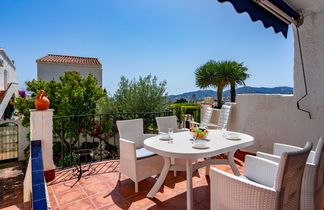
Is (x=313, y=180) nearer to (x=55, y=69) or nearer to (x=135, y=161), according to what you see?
(x=135, y=161)

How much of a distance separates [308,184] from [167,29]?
303 inches

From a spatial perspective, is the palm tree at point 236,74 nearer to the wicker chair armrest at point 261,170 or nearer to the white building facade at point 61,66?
the wicker chair armrest at point 261,170

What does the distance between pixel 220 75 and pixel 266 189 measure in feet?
36.7

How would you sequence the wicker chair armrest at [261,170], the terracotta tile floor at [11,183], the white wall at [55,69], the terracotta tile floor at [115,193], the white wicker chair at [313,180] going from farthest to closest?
the white wall at [55,69] → the terracotta tile floor at [11,183] → the terracotta tile floor at [115,193] → the wicker chair armrest at [261,170] → the white wicker chair at [313,180]

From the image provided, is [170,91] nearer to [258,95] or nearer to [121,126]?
[258,95]

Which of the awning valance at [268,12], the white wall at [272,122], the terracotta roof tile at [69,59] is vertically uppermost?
the terracotta roof tile at [69,59]

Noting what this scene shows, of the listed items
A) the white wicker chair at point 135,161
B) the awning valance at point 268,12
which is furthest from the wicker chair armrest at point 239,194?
the awning valance at point 268,12

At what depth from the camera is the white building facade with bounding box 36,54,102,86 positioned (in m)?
15.4

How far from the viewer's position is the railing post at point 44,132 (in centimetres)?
274

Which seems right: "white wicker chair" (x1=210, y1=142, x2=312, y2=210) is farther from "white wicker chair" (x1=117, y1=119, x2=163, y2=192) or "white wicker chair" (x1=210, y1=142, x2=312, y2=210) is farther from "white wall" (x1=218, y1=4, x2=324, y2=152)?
"white wall" (x1=218, y1=4, x2=324, y2=152)

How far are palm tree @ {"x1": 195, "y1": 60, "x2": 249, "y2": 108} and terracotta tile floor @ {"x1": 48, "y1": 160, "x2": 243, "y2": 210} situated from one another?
9508 mm

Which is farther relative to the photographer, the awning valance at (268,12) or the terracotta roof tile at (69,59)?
the terracotta roof tile at (69,59)

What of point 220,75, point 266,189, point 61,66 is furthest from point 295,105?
point 61,66

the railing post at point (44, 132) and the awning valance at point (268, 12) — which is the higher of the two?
the awning valance at point (268, 12)
